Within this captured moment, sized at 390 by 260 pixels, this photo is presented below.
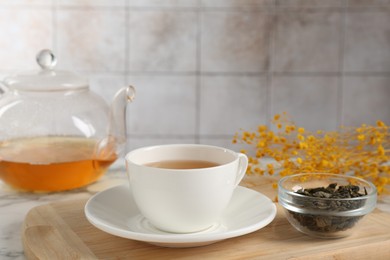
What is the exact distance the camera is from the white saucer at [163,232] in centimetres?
74

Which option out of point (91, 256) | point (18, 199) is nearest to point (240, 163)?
point (91, 256)

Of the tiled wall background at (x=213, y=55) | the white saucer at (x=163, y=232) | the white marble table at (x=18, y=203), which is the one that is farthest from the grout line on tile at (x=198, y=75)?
the white saucer at (x=163, y=232)

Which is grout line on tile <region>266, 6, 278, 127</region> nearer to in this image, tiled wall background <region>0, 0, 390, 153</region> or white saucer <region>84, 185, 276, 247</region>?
tiled wall background <region>0, 0, 390, 153</region>

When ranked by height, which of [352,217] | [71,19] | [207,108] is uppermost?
[71,19]

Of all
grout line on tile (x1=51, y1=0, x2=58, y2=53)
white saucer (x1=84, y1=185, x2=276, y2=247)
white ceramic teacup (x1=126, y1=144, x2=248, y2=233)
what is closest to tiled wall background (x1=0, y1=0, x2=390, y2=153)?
grout line on tile (x1=51, y1=0, x2=58, y2=53)

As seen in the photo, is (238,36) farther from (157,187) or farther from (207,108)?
(157,187)

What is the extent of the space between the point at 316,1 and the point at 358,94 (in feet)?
1.42

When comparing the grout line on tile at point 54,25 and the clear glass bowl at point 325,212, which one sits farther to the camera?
the grout line on tile at point 54,25

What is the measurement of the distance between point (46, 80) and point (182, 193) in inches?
18.0

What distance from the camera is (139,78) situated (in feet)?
8.09

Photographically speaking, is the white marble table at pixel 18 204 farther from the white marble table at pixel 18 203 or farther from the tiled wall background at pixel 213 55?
the tiled wall background at pixel 213 55

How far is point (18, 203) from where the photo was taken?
3.33 feet

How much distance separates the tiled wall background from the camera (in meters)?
2.43

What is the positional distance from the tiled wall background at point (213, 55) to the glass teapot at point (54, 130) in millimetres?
1324
